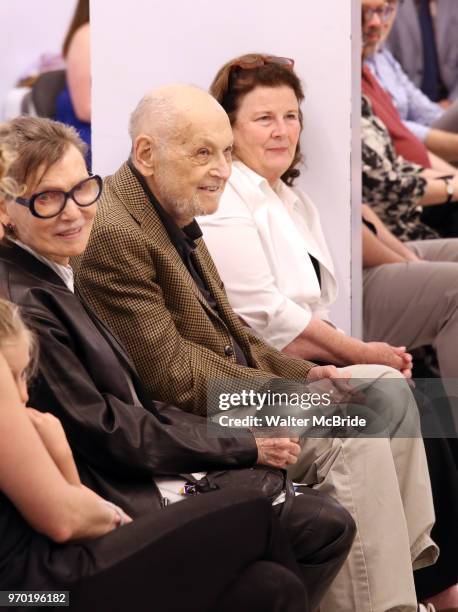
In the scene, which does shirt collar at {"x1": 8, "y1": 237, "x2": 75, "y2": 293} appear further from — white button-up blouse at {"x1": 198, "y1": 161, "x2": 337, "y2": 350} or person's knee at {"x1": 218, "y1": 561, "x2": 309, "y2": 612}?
white button-up blouse at {"x1": 198, "y1": 161, "x2": 337, "y2": 350}

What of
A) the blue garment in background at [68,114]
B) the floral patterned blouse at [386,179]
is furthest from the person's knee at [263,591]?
the blue garment in background at [68,114]

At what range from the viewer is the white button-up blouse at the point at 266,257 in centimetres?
302

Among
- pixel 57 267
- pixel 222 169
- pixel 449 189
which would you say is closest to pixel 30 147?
pixel 57 267

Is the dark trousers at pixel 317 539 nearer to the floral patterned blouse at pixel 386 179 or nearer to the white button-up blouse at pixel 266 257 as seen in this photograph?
the white button-up blouse at pixel 266 257

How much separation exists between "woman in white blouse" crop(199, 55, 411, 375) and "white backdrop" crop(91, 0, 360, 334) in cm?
14

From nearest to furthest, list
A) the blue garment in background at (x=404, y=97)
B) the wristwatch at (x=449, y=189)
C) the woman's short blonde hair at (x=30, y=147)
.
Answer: the woman's short blonde hair at (x=30, y=147)
the wristwatch at (x=449, y=189)
the blue garment in background at (x=404, y=97)

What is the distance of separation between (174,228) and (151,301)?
0.25 meters

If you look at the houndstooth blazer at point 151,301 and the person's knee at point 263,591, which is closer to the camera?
the person's knee at point 263,591

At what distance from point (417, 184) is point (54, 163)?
216cm

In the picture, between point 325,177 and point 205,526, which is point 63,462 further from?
point 325,177

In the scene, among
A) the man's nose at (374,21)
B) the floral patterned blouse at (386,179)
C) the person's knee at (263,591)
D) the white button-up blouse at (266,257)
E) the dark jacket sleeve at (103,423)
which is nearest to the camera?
the person's knee at (263,591)

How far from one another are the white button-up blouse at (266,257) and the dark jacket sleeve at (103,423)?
0.79 m

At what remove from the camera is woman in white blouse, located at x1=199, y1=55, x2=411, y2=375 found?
3.03 m

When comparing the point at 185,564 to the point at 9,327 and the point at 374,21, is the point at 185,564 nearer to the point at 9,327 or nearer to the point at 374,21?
the point at 9,327
